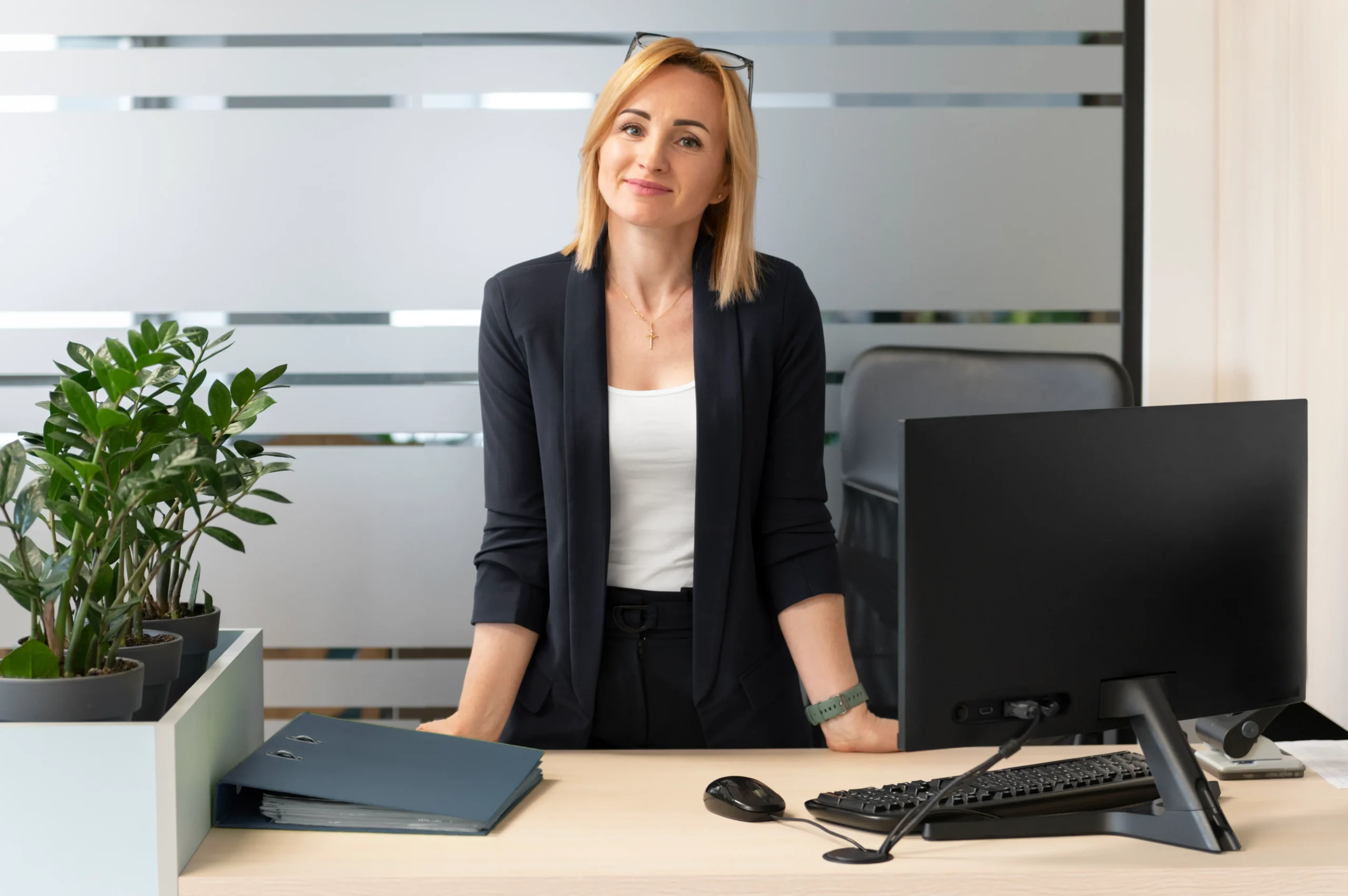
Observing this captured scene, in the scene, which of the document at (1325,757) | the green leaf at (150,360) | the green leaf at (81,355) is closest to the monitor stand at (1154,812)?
the document at (1325,757)

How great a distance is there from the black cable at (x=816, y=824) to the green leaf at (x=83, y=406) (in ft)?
3.07

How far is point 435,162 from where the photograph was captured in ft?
8.73

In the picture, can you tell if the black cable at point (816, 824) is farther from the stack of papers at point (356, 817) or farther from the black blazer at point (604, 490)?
the black blazer at point (604, 490)

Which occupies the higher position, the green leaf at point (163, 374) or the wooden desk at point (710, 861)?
the green leaf at point (163, 374)

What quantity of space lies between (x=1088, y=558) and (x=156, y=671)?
1.16 m

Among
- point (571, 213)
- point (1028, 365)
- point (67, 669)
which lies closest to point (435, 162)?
point (571, 213)

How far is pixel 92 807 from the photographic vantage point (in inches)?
50.3

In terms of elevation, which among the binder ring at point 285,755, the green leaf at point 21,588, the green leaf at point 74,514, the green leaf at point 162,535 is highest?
the green leaf at point 74,514

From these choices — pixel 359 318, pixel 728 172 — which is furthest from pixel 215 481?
pixel 359 318

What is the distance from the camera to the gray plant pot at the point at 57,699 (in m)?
1.30

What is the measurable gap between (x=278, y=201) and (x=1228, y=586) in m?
2.14

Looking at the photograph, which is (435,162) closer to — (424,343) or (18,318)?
(424,343)

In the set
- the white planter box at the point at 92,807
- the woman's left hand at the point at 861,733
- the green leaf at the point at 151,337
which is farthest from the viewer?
the woman's left hand at the point at 861,733

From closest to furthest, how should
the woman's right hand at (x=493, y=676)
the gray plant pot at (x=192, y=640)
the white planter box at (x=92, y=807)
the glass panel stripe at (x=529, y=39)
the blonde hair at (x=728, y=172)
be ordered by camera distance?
the white planter box at (x=92, y=807) → the gray plant pot at (x=192, y=640) → the woman's right hand at (x=493, y=676) → the blonde hair at (x=728, y=172) → the glass panel stripe at (x=529, y=39)
